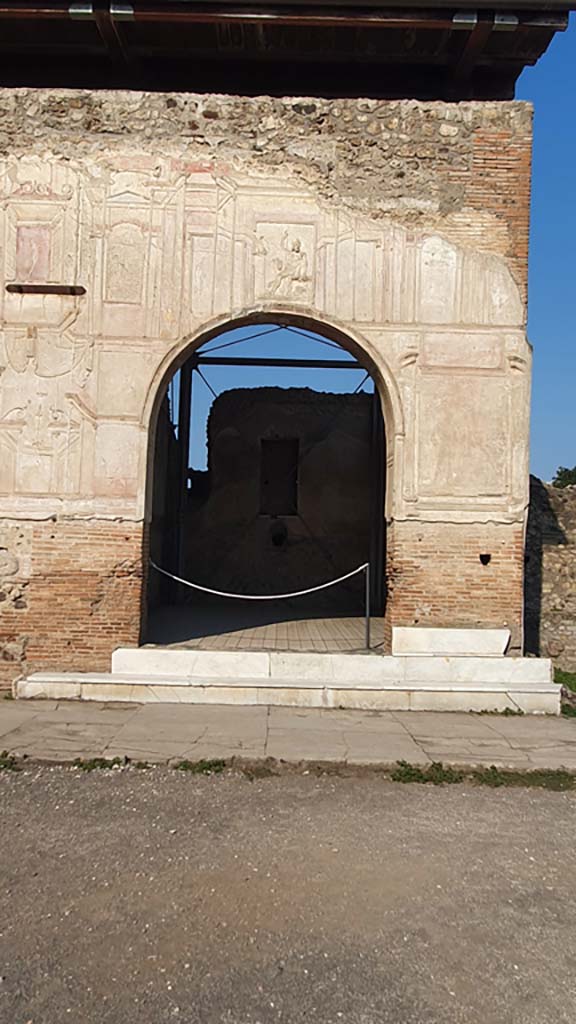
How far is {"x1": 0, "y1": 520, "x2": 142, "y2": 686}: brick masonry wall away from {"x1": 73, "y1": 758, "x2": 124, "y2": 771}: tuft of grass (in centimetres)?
199

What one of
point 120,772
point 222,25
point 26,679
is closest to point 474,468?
point 120,772

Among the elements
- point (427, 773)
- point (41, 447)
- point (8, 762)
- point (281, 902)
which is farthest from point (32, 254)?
point (281, 902)

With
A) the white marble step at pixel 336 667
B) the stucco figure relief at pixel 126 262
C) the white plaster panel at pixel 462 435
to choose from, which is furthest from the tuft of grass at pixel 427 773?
the stucco figure relief at pixel 126 262

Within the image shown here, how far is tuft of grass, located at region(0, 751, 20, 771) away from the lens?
485 cm

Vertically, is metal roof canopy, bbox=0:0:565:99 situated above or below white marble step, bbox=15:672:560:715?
above

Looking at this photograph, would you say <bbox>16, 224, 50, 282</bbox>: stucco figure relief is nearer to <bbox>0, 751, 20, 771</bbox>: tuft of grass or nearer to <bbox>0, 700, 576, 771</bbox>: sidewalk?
<bbox>0, 700, 576, 771</bbox>: sidewalk

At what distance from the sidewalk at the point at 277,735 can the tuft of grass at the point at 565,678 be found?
10.0ft

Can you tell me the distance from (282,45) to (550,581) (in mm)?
8391

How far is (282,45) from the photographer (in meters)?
8.79

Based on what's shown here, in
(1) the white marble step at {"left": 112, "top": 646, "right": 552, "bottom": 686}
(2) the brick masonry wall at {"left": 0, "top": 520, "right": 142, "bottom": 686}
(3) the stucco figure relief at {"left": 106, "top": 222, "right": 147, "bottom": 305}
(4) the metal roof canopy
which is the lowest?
(1) the white marble step at {"left": 112, "top": 646, "right": 552, "bottom": 686}

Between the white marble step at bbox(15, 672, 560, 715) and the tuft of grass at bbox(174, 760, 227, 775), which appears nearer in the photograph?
the tuft of grass at bbox(174, 760, 227, 775)

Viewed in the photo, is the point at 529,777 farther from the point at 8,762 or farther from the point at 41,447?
the point at 41,447

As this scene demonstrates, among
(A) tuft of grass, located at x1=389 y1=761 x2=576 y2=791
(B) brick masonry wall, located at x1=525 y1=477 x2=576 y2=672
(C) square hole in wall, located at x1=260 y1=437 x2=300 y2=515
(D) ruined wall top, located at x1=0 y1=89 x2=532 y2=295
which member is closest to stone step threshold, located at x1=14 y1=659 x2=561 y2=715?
(A) tuft of grass, located at x1=389 y1=761 x2=576 y2=791

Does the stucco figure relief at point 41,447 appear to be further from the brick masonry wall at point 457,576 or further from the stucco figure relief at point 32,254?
the brick masonry wall at point 457,576
